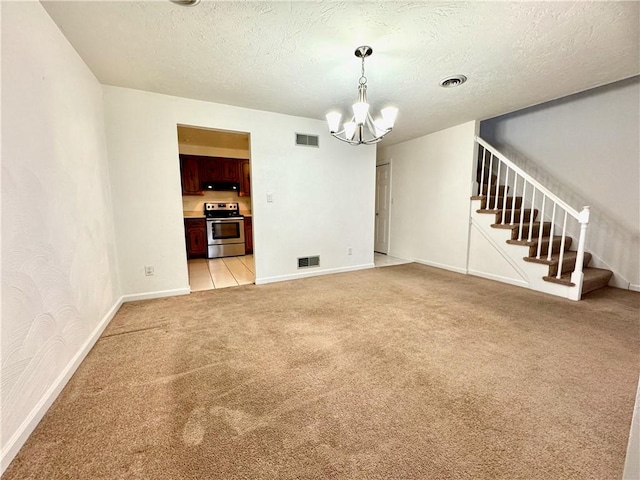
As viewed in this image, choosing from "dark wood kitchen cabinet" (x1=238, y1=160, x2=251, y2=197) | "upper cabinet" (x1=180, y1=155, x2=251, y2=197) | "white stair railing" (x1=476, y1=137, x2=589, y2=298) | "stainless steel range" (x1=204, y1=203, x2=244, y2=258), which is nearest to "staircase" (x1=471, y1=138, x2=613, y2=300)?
"white stair railing" (x1=476, y1=137, x2=589, y2=298)

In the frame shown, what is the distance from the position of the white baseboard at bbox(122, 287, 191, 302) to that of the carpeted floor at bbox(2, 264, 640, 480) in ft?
1.74

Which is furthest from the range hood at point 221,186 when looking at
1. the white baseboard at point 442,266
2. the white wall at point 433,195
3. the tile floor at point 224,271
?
the white baseboard at point 442,266

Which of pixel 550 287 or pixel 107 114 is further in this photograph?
pixel 550 287

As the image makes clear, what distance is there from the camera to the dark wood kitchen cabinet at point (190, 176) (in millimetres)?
5653

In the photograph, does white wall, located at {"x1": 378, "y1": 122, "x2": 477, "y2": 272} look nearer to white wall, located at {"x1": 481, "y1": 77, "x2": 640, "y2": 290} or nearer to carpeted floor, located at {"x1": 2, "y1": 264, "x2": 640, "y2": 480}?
white wall, located at {"x1": 481, "y1": 77, "x2": 640, "y2": 290}

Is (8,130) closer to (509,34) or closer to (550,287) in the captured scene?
(509,34)

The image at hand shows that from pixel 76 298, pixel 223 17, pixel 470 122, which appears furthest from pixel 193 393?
pixel 470 122

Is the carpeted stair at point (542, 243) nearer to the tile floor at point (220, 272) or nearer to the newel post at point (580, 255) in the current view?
the newel post at point (580, 255)

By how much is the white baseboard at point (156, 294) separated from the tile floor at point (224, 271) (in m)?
0.17

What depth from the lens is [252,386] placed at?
5.41 feet

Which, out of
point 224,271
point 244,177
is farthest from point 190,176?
point 224,271

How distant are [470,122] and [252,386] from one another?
4.60m

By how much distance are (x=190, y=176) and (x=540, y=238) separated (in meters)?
6.36

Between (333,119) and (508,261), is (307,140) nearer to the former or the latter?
(333,119)
